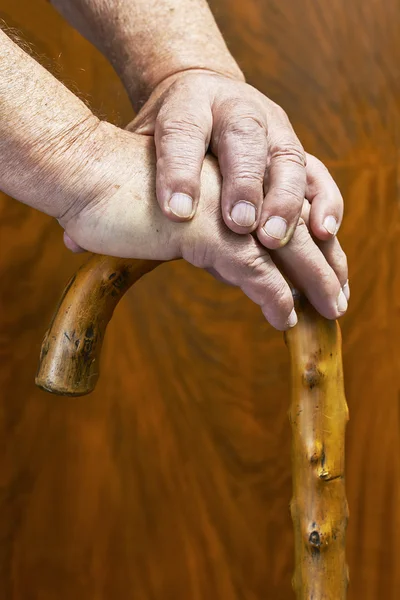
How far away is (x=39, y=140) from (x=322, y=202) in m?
0.21

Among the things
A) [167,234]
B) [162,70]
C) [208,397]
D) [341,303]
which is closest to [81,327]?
[167,234]

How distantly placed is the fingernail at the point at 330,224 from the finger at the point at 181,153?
0.35ft

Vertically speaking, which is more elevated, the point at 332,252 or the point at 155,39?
the point at 155,39

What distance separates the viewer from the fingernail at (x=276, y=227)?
47cm

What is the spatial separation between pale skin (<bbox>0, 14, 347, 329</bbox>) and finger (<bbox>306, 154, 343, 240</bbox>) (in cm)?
7

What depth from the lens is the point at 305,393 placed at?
461 millimetres

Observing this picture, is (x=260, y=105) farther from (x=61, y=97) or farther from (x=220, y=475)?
(x=220, y=475)

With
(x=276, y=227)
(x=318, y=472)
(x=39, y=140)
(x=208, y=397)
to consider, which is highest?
(x=39, y=140)

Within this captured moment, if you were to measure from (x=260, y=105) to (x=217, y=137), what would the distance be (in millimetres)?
59

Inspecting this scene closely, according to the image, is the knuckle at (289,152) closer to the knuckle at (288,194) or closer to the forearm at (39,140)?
the knuckle at (288,194)

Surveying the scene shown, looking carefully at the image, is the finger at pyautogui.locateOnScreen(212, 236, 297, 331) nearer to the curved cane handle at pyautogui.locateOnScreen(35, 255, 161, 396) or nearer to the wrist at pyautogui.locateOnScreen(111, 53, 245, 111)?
the curved cane handle at pyautogui.locateOnScreen(35, 255, 161, 396)

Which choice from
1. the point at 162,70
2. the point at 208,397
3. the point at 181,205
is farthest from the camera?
the point at 208,397

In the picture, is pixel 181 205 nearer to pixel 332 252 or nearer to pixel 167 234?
pixel 167 234

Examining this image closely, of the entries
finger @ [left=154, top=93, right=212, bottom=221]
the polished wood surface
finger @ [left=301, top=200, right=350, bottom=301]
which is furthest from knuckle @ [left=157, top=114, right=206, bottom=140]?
the polished wood surface
